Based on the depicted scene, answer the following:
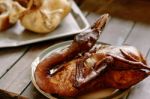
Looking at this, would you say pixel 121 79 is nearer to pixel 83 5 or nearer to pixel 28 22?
pixel 28 22

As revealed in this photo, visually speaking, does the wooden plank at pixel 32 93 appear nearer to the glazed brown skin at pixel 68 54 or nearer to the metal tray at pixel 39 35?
the glazed brown skin at pixel 68 54

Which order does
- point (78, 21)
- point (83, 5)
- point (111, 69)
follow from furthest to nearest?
point (83, 5) < point (78, 21) < point (111, 69)

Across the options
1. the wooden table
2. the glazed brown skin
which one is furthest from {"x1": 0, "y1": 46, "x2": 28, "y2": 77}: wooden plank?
the glazed brown skin

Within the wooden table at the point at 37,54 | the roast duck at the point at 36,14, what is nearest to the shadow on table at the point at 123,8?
the wooden table at the point at 37,54

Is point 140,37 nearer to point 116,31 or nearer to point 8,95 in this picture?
point 116,31

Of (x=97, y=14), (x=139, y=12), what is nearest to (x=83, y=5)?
(x=97, y=14)
